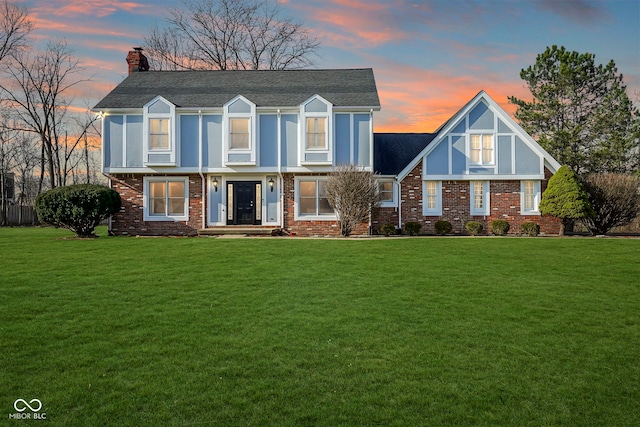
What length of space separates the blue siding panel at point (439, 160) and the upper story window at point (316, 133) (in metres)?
5.07

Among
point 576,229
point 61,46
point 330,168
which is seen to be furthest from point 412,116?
point 61,46

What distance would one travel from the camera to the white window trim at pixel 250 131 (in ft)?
72.0

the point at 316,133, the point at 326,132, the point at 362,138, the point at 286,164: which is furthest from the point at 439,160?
the point at 286,164

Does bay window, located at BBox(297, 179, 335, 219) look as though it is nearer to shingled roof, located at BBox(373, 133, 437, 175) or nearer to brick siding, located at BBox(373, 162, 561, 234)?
brick siding, located at BBox(373, 162, 561, 234)

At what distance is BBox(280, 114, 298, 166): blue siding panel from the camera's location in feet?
73.1

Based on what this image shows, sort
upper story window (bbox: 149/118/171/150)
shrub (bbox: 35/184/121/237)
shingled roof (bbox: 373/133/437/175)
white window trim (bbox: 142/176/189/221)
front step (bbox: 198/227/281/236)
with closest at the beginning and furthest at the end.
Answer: shrub (bbox: 35/184/121/237)
front step (bbox: 198/227/281/236)
upper story window (bbox: 149/118/171/150)
white window trim (bbox: 142/176/189/221)
shingled roof (bbox: 373/133/437/175)

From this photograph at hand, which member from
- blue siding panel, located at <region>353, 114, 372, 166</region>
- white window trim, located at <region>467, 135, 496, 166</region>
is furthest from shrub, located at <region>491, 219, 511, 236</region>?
blue siding panel, located at <region>353, 114, 372, 166</region>

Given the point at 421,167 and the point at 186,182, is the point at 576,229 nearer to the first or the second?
the point at 421,167

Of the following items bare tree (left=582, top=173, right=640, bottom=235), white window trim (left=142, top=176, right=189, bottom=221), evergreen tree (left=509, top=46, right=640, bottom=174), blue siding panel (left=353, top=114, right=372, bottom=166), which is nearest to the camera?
bare tree (left=582, top=173, right=640, bottom=235)

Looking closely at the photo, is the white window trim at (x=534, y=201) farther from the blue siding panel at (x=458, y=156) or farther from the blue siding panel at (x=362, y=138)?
the blue siding panel at (x=362, y=138)

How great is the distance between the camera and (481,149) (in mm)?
22953

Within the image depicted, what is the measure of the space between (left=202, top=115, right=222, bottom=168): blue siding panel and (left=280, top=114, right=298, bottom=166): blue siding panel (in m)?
2.90

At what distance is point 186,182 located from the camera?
2267cm

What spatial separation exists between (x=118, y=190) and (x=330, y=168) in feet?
32.3
